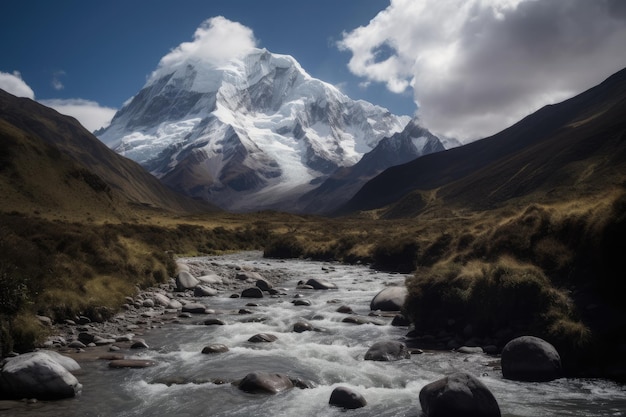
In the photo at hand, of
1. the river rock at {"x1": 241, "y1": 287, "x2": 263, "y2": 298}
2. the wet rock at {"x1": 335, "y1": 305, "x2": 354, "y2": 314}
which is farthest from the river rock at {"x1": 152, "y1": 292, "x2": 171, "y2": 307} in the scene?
the wet rock at {"x1": 335, "y1": 305, "x2": 354, "y2": 314}

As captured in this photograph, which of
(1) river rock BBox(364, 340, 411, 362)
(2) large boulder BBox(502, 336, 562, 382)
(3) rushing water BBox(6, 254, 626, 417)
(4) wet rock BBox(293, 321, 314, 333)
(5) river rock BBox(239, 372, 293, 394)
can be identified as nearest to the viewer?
(3) rushing water BBox(6, 254, 626, 417)

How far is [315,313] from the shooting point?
27.3 meters

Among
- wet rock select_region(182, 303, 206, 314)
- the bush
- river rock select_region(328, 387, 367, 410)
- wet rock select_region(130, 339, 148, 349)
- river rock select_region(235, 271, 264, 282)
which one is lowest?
river rock select_region(328, 387, 367, 410)

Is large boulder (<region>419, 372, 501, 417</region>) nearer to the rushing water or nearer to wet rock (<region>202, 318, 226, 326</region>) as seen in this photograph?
the rushing water

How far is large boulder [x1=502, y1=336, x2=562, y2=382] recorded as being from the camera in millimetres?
15422

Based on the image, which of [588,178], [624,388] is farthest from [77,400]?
[588,178]

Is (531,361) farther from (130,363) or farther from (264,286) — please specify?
(264,286)

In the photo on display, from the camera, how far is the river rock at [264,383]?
15.0 m

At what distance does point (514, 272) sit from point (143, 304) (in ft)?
64.9

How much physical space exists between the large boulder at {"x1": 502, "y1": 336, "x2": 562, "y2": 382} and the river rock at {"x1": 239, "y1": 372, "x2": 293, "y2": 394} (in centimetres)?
729

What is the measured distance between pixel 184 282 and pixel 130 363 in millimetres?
17542

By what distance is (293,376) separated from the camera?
16.4 metres

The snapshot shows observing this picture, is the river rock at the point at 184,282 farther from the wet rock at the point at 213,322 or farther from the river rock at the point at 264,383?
the river rock at the point at 264,383

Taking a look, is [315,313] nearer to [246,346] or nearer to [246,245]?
[246,346]
